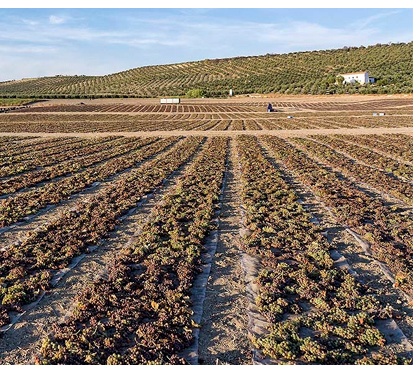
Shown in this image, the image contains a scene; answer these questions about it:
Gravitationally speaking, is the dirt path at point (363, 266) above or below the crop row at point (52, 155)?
below

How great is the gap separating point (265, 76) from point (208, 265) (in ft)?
427

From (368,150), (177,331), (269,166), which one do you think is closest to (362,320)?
(177,331)

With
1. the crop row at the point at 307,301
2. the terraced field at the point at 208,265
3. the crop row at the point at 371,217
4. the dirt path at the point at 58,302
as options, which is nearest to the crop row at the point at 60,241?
the terraced field at the point at 208,265

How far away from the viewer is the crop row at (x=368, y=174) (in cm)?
1603

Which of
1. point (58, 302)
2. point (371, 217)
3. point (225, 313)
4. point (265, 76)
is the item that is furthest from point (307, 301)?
point (265, 76)

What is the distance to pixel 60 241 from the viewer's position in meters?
11.2

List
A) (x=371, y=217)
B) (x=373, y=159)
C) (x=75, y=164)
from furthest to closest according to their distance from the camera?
1. (x=373, y=159)
2. (x=75, y=164)
3. (x=371, y=217)

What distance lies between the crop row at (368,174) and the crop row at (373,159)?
484 millimetres

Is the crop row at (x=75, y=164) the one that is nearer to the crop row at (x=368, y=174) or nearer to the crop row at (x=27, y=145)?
the crop row at (x=27, y=145)

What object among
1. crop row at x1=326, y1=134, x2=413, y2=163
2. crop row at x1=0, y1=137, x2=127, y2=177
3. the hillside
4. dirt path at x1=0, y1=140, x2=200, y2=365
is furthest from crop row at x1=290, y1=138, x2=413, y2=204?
the hillside

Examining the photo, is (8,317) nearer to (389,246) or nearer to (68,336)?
(68,336)

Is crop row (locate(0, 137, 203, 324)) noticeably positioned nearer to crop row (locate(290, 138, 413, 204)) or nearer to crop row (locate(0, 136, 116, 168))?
crop row (locate(0, 136, 116, 168))

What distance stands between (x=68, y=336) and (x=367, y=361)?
4736 millimetres

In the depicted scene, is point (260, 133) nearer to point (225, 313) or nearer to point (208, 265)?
point (208, 265)
